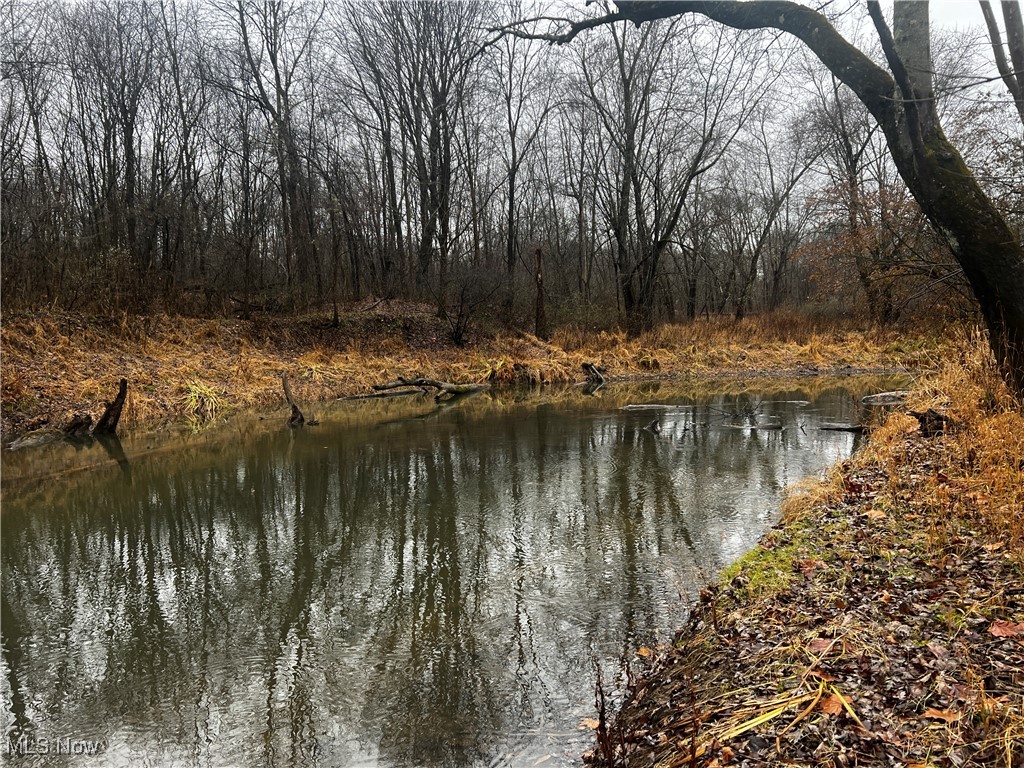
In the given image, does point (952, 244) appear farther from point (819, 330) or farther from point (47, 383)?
point (819, 330)

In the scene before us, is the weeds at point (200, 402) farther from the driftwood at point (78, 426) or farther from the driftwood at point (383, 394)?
the driftwood at point (383, 394)

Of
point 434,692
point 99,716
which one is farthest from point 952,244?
point 99,716

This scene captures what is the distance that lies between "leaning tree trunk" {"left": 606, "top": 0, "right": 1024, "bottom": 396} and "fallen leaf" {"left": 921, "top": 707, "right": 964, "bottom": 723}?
4.31 m

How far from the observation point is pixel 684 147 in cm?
2694

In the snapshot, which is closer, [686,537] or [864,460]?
[686,537]

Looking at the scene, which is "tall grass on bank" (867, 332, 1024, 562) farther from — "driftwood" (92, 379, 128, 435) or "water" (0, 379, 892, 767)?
"driftwood" (92, 379, 128, 435)

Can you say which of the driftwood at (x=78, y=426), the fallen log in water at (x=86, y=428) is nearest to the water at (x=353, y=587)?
the fallen log in water at (x=86, y=428)

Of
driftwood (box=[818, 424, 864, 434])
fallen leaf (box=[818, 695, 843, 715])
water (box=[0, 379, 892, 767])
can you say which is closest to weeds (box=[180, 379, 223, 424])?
water (box=[0, 379, 892, 767])

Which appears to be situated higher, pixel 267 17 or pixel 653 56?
pixel 267 17

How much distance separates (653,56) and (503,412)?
1701 centimetres

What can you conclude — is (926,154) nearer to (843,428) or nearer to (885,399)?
(843,428)

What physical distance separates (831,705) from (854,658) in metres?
0.49

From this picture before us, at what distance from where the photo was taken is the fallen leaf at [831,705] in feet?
8.95

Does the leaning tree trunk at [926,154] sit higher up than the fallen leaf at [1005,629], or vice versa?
the leaning tree trunk at [926,154]
